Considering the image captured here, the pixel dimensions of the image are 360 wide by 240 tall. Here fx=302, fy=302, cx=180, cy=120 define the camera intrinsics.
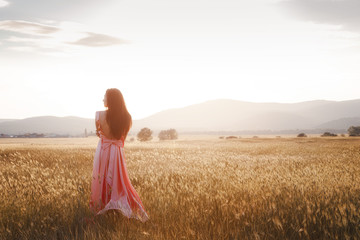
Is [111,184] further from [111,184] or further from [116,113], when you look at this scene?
[116,113]

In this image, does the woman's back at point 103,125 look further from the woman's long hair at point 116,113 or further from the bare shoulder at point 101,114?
the woman's long hair at point 116,113

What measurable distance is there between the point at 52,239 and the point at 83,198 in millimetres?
1565

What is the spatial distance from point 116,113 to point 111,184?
1.33 metres

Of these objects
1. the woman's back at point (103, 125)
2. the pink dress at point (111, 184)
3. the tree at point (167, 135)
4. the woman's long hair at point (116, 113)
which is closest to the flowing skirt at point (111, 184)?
the pink dress at point (111, 184)

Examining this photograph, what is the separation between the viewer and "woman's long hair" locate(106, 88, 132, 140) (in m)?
5.63

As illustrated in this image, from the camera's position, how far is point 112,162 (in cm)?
570

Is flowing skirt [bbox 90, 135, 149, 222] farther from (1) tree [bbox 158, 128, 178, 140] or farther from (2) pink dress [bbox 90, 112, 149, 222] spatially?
(1) tree [bbox 158, 128, 178, 140]

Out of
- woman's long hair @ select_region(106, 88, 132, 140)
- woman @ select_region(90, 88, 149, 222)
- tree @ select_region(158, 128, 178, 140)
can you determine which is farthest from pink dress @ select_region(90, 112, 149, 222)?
tree @ select_region(158, 128, 178, 140)

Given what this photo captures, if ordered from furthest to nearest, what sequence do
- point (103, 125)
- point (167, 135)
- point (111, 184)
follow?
1. point (167, 135)
2. point (103, 125)
3. point (111, 184)

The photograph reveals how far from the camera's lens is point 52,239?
4.20m

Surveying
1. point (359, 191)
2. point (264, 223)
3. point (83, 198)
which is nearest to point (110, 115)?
point (83, 198)

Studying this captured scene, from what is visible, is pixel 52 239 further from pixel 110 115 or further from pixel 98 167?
pixel 110 115

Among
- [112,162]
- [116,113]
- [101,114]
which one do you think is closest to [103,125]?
[101,114]

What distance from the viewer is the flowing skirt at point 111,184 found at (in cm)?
531
